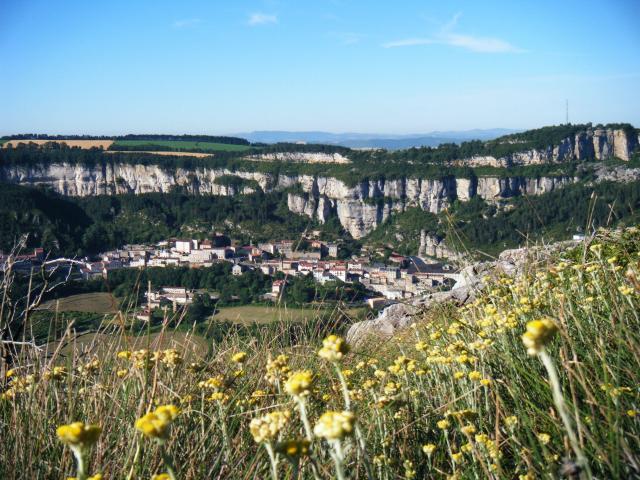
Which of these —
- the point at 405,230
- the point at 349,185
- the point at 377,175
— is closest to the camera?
the point at 405,230

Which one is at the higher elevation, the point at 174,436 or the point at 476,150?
the point at 476,150

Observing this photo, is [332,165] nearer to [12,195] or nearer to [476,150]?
[476,150]

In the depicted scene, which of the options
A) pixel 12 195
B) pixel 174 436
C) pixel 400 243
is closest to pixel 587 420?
pixel 174 436

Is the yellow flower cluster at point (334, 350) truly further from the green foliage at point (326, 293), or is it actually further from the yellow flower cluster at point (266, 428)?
the green foliage at point (326, 293)

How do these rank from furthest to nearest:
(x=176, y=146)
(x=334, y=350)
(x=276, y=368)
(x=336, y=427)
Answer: (x=176, y=146) < (x=276, y=368) < (x=334, y=350) < (x=336, y=427)

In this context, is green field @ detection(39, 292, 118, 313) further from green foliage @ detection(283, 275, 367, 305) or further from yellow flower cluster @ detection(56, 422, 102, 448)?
green foliage @ detection(283, 275, 367, 305)

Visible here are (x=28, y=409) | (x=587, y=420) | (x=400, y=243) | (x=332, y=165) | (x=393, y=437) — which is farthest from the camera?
(x=332, y=165)

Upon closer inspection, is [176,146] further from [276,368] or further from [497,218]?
[276,368]

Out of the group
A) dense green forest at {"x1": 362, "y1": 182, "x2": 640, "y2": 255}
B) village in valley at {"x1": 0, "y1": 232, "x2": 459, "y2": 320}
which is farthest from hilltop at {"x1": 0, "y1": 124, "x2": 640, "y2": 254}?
village in valley at {"x1": 0, "y1": 232, "x2": 459, "y2": 320}

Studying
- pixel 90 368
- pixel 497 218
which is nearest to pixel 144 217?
pixel 497 218
